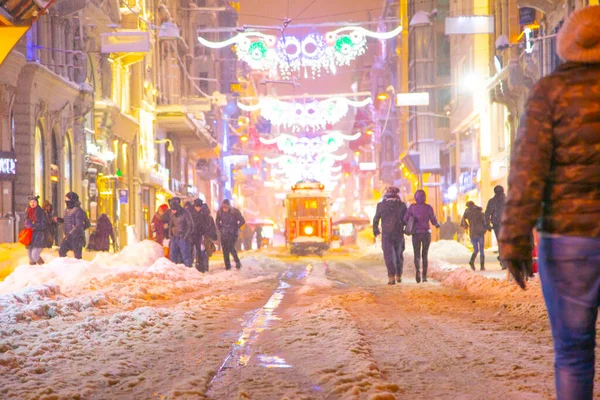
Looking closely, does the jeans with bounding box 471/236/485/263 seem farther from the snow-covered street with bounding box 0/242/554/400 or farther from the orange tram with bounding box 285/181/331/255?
the orange tram with bounding box 285/181/331/255

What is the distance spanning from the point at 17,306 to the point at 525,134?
27.9 ft

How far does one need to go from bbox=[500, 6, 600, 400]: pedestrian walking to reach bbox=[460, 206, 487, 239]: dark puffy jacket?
691 inches

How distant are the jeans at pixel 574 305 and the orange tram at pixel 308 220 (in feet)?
129

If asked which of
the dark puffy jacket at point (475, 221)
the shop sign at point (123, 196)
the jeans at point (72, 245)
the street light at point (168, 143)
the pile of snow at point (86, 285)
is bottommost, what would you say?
the pile of snow at point (86, 285)

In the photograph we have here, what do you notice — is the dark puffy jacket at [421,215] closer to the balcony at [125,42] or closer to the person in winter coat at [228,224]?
the person in winter coat at [228,224]

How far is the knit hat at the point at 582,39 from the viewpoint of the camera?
416cm

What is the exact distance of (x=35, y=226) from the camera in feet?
65.2

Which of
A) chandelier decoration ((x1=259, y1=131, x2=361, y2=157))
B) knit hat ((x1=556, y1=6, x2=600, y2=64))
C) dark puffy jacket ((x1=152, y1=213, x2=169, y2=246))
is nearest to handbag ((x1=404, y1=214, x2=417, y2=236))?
dark puffy jacket ((x1=152, y1=213, x2=169, y2=246))

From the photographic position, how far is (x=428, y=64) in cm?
5972

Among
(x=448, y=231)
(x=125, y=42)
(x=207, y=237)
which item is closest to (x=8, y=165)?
(x=125, y=42)

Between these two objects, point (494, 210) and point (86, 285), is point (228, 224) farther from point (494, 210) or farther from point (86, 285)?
point (86, 285)

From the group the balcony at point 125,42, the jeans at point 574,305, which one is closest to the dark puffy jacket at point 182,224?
the balcony at point 125,42

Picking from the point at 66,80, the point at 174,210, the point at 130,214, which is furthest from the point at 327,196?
the point at 174,210

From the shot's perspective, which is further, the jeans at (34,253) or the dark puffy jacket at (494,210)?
the jeans at (34,253)
